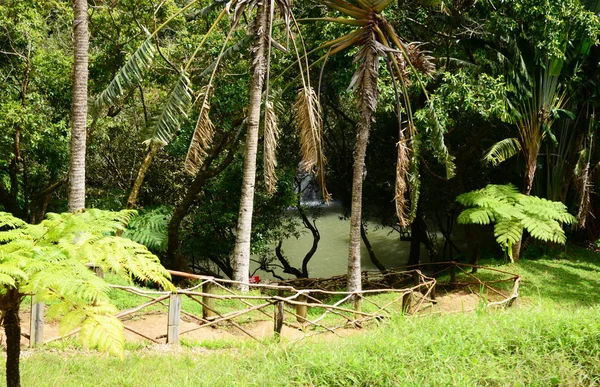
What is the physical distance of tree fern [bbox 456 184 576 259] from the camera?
1267 centimetres

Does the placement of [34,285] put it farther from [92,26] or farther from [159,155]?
[159,155]

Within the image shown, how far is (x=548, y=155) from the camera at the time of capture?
1560cm

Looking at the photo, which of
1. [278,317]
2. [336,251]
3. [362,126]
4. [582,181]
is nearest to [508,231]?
[582,181]

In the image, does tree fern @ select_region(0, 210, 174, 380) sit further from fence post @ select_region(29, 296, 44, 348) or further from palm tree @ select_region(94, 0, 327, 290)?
palm tree @ select_region(94, 0, 327, 290)

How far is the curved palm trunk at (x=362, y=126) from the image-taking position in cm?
1073

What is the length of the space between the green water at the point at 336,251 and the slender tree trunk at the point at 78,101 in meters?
12.9

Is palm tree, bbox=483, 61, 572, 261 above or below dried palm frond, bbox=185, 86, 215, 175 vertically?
above

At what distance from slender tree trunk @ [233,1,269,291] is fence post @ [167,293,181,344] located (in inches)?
165

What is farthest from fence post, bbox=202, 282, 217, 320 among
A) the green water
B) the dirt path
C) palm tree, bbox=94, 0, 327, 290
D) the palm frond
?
the green water

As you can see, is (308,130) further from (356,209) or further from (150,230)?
(150,230)

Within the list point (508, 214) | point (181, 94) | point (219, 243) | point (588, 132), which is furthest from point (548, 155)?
point (181, 94)

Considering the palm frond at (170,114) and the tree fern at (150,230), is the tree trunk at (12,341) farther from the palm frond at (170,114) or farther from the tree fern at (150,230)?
the tree fern at (150,230)

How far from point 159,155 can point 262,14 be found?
7599 mm

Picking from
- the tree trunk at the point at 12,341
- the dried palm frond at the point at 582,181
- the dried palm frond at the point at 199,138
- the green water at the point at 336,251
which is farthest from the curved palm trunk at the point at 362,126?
the green water at the point at 336,251
